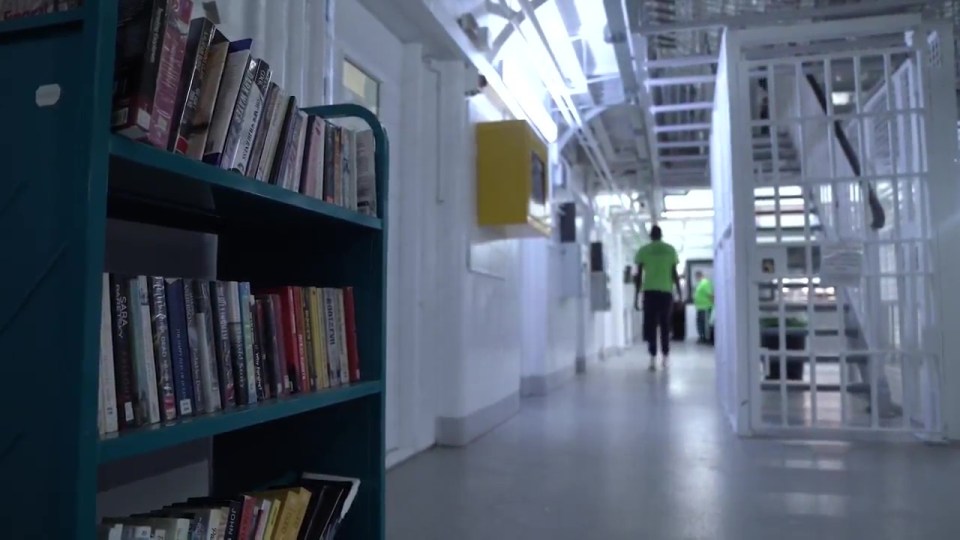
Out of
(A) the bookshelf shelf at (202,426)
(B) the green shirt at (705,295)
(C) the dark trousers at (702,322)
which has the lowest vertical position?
(C) the dark trousers at (702,322)

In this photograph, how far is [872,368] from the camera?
347cm

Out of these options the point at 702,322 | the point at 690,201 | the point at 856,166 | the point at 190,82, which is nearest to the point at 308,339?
the point at 190,82

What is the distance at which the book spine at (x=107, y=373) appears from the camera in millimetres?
901

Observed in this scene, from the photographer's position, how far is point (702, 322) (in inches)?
545

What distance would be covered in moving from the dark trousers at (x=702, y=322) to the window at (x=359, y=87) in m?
11.8

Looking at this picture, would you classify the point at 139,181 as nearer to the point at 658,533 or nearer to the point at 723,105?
the point at 658,533

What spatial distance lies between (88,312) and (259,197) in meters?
0.46

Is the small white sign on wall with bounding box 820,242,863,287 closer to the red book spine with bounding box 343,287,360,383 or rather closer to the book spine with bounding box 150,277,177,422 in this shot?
the red book spine with bounding box 343,287,360,383

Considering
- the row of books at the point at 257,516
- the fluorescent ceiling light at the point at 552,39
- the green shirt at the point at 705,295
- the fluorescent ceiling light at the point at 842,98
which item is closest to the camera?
the row of books at the point at 257,516

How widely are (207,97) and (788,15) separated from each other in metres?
3.51

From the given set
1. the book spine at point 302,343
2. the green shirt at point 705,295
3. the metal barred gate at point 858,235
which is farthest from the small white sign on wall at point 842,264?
the green shirt at point 705,295

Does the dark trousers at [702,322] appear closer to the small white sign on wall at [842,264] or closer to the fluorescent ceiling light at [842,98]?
the fluorescent ceiling light at [842,98]

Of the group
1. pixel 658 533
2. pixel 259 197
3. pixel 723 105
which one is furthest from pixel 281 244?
pixel 723 105

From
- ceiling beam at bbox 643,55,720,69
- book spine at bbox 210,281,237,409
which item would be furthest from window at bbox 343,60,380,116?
ceiling beam at bbox 643,55,720,69
